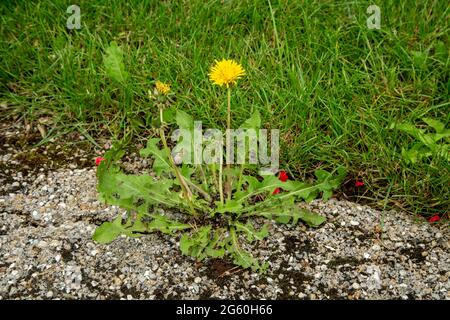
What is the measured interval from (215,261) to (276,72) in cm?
111

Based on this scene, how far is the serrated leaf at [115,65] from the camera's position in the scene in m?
3.00

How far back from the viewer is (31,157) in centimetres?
309

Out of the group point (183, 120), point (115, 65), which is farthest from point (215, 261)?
point (115, 65)

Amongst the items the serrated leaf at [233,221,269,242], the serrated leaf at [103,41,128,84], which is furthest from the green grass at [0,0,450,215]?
the serrated leaf at [233,221,269,242]

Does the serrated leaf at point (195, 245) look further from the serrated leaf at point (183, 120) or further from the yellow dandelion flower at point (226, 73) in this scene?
the yellow dandelion flower at point (226, 73)

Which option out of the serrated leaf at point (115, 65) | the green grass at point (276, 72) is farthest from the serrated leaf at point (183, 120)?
the serrated leaf at point (115, 65)

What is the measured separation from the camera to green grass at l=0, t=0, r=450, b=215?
9.64 ft

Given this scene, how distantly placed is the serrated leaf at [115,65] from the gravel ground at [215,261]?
0.59 m

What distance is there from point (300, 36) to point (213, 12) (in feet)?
1.67

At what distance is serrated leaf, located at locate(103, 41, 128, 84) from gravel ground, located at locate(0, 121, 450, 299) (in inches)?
23.1

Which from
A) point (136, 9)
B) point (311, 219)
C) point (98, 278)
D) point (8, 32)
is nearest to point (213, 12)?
point (136, 9)

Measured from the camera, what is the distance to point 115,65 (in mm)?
3029

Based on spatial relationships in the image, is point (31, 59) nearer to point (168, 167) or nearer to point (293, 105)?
point (168, 167)

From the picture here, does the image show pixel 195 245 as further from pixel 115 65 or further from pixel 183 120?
pixel 115 65
